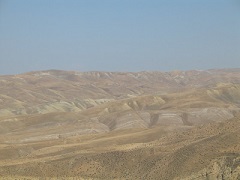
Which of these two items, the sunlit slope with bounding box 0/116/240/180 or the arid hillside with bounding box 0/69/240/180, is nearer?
the sunlit slope with bounding box 0/116/240/180

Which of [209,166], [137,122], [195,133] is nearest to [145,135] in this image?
[195,133]

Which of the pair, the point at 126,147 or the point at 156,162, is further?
the point at 126,147

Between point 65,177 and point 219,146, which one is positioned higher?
point 219,146

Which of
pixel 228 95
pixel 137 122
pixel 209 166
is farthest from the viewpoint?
pixel 228 95

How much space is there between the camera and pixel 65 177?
6444 centimetres

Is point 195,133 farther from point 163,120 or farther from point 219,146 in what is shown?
point 163,120

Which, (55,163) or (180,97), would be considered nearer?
(55,163)

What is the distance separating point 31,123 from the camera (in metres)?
145

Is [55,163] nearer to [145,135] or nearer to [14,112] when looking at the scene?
[145,135]

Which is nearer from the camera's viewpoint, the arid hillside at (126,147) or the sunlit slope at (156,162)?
the sunlit slope at (156,162)

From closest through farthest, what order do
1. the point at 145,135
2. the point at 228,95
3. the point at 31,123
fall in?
1. the point at 145,135
2. the point at 31,123
3. the point at 228,95

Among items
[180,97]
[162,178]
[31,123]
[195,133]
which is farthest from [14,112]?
[162,178]

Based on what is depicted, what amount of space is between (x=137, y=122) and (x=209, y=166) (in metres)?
76.8

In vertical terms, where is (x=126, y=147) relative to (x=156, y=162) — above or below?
below
